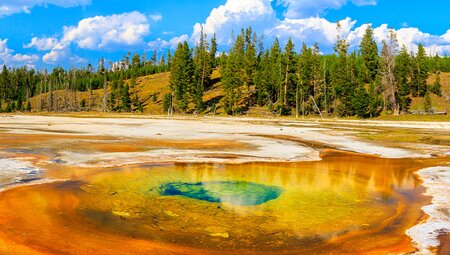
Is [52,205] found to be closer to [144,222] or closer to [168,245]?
[144,222]

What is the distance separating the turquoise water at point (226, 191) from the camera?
1106 centimetres

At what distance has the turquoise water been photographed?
1106cm

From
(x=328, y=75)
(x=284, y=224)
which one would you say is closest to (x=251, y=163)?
(x=284, y=224)

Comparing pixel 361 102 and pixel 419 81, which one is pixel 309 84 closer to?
pixel 361 102

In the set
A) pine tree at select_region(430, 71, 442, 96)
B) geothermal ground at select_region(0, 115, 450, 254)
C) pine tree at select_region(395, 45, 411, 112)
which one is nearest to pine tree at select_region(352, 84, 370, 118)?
pine tree at select_region(395, 45, 411, 112)

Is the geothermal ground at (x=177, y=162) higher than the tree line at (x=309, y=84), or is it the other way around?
the tree line at (x=309, y=84)

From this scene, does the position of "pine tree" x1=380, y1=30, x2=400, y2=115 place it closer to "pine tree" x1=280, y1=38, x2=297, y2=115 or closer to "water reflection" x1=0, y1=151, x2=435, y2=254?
"pine tree" x1=280, y1=38, x2=297, y2=115

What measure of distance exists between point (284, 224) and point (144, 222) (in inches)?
129

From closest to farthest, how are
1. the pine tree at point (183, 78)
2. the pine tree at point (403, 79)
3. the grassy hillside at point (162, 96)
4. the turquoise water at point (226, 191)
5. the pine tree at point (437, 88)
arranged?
the turquoise water at point (226, 191) < the pine tree at point (403, 79) < the grassy hillside at point (162, 96) < the pine tree at point (183, 78) < the pine tree at point (437, 88)

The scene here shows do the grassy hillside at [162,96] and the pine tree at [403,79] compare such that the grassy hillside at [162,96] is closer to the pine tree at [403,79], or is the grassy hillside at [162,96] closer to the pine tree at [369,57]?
the pine tree at [403,79]

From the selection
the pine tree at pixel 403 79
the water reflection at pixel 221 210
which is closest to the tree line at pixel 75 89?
the pine tree at pixel 403 79

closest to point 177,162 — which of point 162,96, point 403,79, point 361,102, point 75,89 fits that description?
point 361,102

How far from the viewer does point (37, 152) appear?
19.0 meters

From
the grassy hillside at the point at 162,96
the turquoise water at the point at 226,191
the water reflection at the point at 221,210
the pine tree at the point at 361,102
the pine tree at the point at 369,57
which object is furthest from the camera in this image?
the pine tree at the point at 369,57
